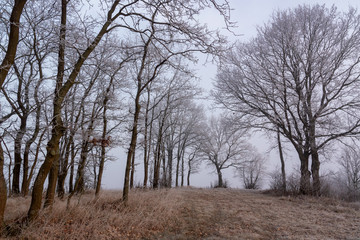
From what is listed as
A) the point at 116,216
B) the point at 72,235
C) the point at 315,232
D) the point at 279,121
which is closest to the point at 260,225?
the point at 315,232

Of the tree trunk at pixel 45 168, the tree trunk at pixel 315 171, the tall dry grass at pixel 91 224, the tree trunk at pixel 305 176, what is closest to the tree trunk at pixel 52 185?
the tall dry grass at pixel 91 224

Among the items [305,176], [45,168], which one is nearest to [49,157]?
[45,168]

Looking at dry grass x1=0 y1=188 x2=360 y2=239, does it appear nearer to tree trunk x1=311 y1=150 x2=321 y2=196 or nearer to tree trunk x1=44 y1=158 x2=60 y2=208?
tree trunk x1=44 y1=158 x2=60 y2=208

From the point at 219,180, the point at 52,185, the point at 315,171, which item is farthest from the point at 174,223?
the point at 219,180

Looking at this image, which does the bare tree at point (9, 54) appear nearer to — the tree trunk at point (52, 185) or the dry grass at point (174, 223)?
the dry grass at point (174, 223)

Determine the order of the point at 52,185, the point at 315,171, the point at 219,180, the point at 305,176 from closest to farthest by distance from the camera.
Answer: the point at 52,185, the point at 305,176, the point at 315,171, the point at 219,180

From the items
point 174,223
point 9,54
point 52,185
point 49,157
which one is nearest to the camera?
point 9,54

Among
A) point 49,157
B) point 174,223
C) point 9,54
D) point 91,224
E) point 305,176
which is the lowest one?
point 174,223

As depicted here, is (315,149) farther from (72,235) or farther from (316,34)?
(72,235)

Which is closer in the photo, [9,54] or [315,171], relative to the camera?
[9,54]

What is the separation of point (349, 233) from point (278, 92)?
8.60 m

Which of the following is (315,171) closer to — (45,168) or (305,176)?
(305,176)

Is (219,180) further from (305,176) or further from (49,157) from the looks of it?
(49,157)

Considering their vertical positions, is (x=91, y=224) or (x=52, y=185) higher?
(x=52, y=185)
